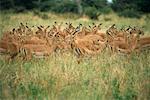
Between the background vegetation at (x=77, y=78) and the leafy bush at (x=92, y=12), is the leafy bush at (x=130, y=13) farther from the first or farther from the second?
the background vegetation at (x=77, y=78)

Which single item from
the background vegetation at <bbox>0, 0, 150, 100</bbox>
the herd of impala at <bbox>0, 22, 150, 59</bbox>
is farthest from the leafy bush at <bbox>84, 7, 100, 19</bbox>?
the background vegetation at <bbox>0, 0, 150, 100</bbox>

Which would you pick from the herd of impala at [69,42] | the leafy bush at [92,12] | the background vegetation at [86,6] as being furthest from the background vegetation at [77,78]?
the leafy bush at [92,12]

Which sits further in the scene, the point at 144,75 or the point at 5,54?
the point at 5,54

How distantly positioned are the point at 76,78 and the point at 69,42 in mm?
1957

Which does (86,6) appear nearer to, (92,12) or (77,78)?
(92,12)

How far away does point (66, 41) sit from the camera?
376 inches

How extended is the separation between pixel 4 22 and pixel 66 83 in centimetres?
486

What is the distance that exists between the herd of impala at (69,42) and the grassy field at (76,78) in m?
0.39

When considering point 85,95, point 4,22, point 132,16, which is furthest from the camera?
point 132,16

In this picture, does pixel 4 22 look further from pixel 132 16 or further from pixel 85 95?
pixel 85 95

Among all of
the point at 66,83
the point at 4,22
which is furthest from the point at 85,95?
the point at 4,22

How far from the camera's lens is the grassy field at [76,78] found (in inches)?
Answer: 286

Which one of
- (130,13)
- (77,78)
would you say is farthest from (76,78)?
(130,13)

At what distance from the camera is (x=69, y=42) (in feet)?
31.3
